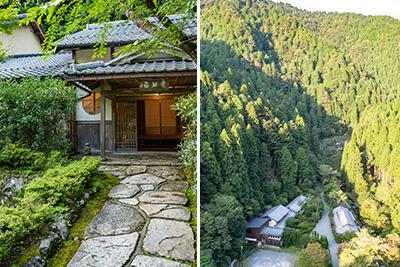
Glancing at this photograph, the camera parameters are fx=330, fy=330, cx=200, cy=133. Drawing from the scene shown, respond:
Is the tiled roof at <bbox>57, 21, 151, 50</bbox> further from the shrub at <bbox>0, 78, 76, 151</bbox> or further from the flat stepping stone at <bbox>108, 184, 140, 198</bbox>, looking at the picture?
the flat stepping stone at <bbox>108, 184, 140, 198</bbox>

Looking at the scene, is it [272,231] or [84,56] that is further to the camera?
[84,56]

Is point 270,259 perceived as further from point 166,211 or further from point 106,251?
point 166,211

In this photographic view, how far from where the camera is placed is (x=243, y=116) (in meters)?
2.10

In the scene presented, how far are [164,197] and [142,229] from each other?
0.91 meters

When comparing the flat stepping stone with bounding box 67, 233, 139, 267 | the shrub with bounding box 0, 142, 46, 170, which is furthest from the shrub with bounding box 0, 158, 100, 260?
the shrub with bounding box 0, 142, 46, 170

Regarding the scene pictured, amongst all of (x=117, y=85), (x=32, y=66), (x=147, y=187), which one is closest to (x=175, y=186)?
(x=147, y=187)

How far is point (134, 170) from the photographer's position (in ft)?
18.2

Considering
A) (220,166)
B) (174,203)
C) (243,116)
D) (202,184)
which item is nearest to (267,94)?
(243,116)

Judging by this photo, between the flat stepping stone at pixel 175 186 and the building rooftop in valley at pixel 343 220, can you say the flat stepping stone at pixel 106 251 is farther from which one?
the building rooftop in valley at pixel 343 220

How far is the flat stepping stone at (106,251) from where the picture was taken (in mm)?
2604

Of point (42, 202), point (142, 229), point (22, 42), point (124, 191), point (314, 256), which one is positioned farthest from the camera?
point (22, 42)

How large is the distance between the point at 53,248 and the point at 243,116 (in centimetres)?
202

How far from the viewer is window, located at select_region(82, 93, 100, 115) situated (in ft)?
26.2

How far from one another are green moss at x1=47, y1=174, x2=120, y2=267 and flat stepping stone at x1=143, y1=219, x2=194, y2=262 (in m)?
0.64
